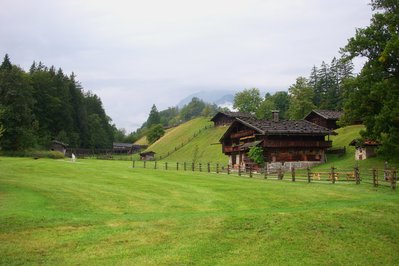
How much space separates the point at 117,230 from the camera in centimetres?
1432

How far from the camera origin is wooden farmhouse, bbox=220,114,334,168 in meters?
47.7

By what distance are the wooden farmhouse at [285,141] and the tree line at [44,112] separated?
125ft

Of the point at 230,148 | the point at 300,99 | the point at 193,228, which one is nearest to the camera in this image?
the point at 193,228

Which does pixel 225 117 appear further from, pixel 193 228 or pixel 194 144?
pixel 193 228

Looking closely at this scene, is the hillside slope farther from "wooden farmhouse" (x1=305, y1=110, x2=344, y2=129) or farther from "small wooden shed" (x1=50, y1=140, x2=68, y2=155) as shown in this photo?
"small wooden shed" (x1=50, y1=140, x2=68, y2=155)

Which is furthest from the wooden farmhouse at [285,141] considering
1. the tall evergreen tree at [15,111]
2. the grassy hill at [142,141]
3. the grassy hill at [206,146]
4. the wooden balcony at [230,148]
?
the grassy hill at [142,141]

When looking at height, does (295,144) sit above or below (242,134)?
below

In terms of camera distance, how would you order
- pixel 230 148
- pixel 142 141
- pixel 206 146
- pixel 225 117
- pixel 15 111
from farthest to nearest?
pixel 142 141 < pixel 225 117 < pixel 206 146 < pixel 15 111 < pixel 230 148

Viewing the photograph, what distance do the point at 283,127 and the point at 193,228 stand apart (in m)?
36.3

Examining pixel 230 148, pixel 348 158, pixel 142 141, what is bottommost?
pixel 348 158

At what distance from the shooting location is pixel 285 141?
48.3 m

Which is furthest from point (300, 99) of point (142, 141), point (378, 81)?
point (142, 141)

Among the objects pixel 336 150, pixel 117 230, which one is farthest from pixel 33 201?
pixel 336 150

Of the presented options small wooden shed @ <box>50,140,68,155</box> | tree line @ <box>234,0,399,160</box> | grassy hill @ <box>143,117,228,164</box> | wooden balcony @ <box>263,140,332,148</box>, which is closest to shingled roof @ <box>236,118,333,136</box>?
wooden balcony @ <box>263,140,332,148</box>
